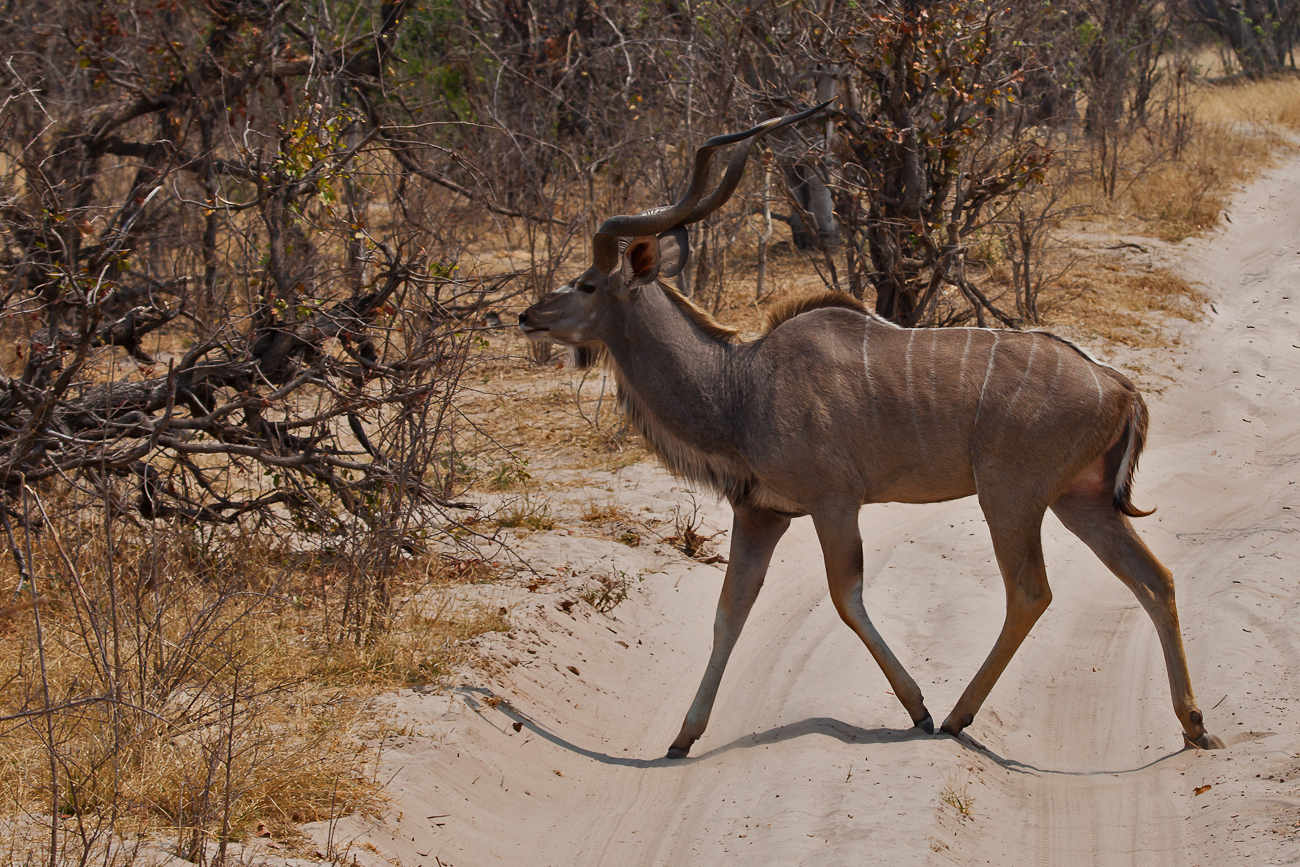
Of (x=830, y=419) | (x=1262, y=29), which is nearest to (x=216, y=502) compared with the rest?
(x=830, y=419)

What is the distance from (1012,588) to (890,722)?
2.03 feet

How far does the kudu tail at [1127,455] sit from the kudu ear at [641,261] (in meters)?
1.64

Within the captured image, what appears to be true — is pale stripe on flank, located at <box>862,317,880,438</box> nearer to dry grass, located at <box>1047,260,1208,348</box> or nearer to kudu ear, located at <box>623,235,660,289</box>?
kudu ear, located at <box>623,235,660,289</box>

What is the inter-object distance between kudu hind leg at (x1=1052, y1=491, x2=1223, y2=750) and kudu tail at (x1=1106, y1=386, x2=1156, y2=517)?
0.20ft

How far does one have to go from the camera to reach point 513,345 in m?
9.05

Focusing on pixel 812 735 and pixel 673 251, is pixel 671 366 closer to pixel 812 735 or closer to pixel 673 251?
pixel 673 251

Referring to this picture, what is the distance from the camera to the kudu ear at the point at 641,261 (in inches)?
162

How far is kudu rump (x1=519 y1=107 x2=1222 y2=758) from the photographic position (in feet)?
12.3

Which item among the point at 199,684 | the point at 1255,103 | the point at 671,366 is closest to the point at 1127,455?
the point at 671,366

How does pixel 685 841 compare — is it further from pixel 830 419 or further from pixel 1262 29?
pixel 1262 29

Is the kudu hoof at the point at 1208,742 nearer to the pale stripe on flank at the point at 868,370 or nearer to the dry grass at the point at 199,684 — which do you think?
the pale stripe on flank at the point at 868,370

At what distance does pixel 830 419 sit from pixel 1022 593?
32.7 inches

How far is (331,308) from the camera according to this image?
208 inches

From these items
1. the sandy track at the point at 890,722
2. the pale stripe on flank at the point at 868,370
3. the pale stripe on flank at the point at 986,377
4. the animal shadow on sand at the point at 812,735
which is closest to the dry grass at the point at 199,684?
the sandy track at the point at 890,722
